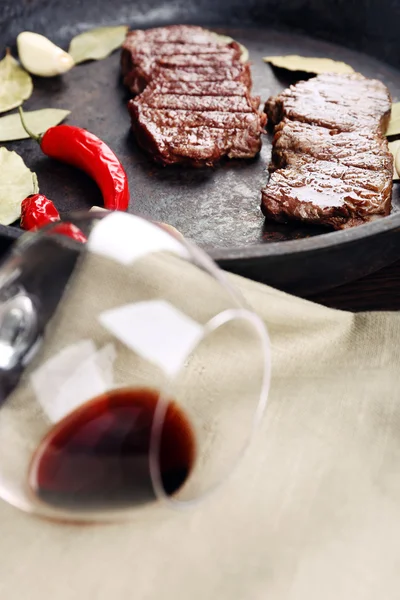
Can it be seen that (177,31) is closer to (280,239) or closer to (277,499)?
(280,239)

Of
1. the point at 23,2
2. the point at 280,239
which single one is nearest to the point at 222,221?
the point at 280,239

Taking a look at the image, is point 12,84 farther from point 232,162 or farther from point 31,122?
point 232,162

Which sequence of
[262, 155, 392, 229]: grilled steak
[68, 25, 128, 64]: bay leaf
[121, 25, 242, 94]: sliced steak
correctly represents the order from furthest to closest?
[68, 25, 128, 64]: bay leaf < [121, 25, 242, 94]: sliced steak < [262, 155, 392, 229]: grilled steak

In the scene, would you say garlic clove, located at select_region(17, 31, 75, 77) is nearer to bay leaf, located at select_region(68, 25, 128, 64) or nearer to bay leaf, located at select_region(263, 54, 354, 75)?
bay leaf, located at select_region(68, 25, 128, 64)

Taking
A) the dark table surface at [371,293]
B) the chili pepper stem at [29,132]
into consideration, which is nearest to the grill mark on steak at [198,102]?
the chili pepper stem at [29,132]

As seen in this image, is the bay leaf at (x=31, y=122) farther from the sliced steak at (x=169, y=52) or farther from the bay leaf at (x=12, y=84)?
the sliced steak at (x=169, y=52)

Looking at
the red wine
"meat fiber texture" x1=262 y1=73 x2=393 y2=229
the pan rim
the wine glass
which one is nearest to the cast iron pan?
the pan rim
